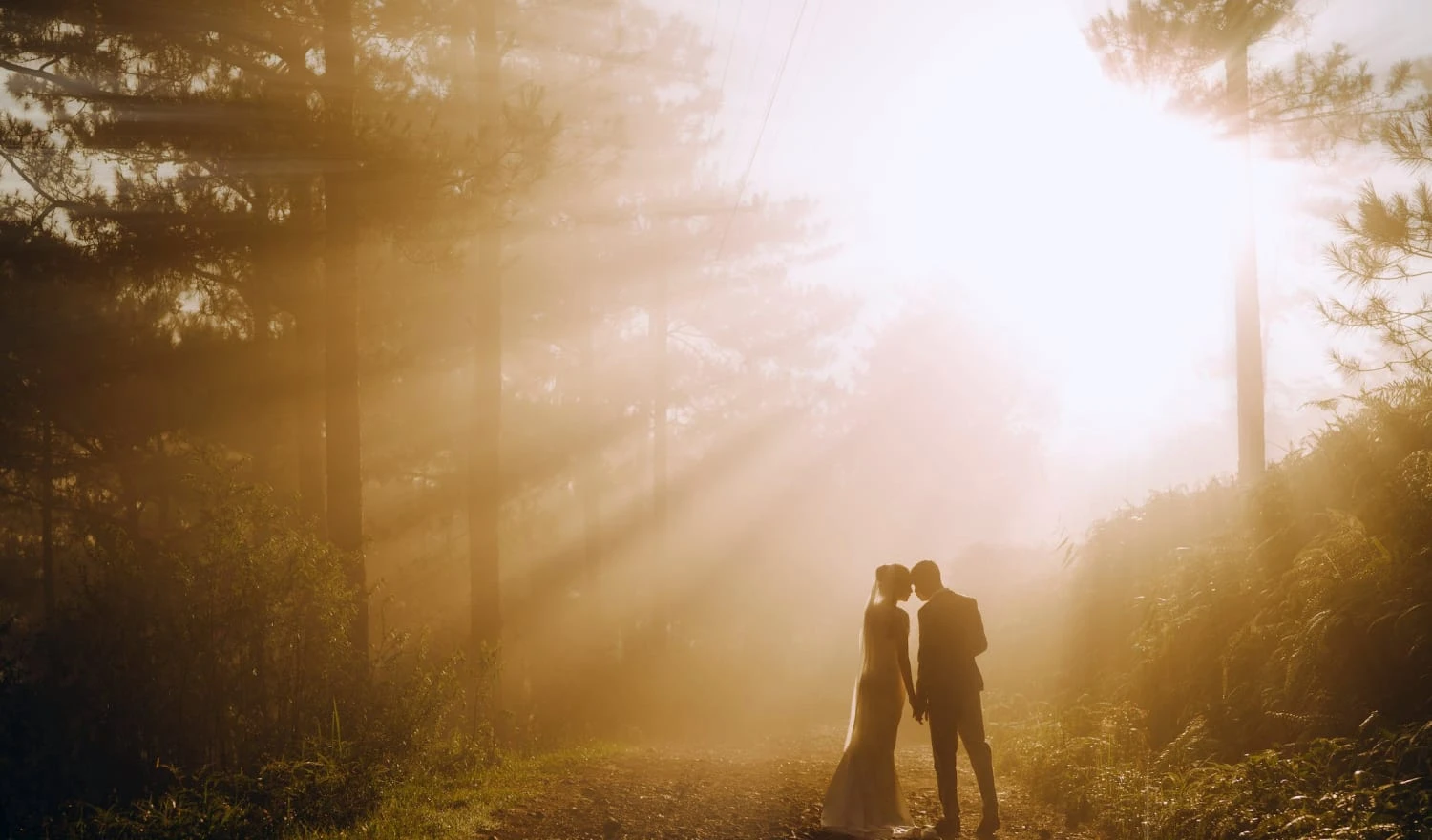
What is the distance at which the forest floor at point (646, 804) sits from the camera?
9648 mm

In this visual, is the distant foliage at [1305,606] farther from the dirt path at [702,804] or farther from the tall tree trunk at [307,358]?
the tall tree trunk at [307,358]

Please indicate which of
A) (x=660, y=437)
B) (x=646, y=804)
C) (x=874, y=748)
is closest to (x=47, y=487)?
(x=660, y=437)

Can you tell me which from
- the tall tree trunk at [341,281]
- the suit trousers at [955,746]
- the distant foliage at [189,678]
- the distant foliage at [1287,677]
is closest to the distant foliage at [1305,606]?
the distant foliage at [1287,677]

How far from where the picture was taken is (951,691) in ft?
33.0

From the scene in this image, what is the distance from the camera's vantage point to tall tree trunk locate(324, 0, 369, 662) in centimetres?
1581

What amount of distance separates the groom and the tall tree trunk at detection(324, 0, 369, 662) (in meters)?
8.79

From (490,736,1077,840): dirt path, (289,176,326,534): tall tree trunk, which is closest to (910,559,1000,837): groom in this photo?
(490,736,1077,840): dirt path

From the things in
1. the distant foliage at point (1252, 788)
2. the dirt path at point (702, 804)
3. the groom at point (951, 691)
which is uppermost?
the groom at point (951, 691)

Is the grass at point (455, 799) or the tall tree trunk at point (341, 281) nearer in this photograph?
the grass at point (455, 799)

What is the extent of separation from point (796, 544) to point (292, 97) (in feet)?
146

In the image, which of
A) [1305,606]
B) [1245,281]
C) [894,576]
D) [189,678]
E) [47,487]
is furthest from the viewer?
[47,487]

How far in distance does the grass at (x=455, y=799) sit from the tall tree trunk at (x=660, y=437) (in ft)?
70.0

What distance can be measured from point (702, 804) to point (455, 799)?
8.10ft

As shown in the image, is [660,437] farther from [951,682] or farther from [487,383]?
[951,682]
